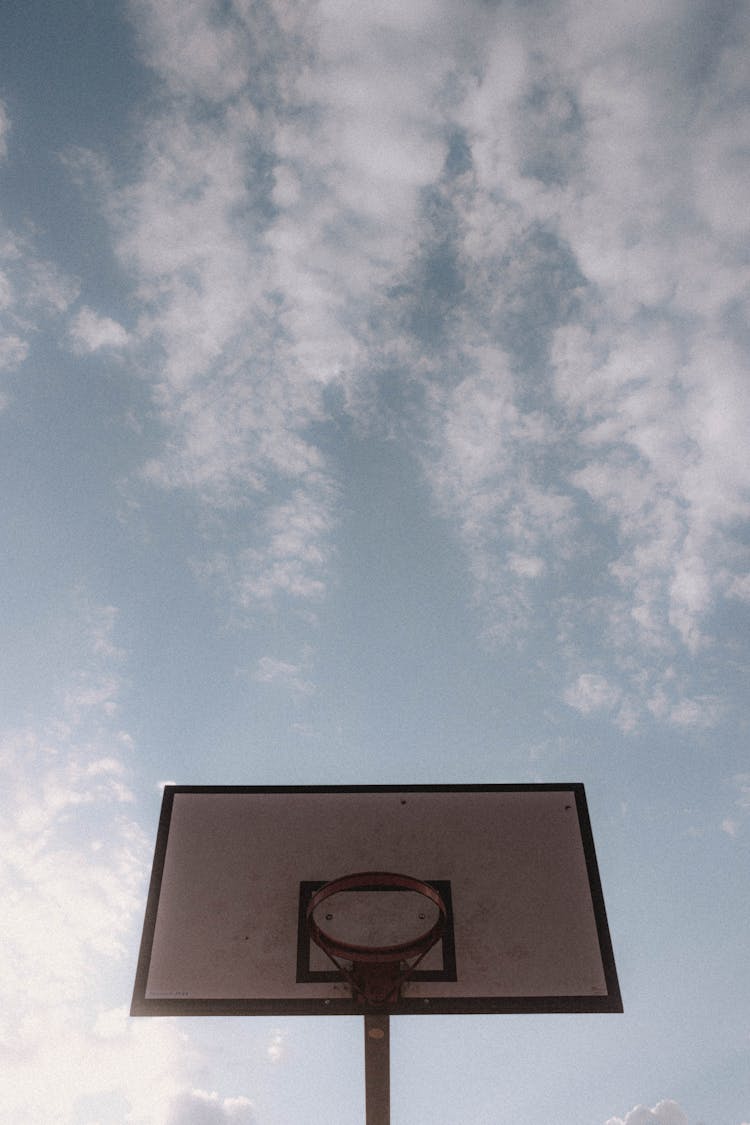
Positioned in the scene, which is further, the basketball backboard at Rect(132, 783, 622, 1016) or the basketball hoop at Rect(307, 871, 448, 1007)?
the basketball backboard at Rect(132, 783, 622, 1016)

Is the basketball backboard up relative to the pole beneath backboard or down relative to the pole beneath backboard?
up

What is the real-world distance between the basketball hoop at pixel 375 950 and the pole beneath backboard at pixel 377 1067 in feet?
0.41

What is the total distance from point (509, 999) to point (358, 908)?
95 cm

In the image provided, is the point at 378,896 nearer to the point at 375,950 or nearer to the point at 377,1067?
the point at 375,950

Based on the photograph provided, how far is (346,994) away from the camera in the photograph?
4.04m

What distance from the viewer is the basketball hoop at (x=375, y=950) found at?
155 inches

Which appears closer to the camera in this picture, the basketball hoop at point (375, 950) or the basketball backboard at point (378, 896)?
the basketball hoop at point (375, 950)

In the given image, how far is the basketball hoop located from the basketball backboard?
72mm

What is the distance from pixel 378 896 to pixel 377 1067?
831mm

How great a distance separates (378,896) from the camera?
4199mm

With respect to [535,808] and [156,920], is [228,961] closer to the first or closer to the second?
[156,920]

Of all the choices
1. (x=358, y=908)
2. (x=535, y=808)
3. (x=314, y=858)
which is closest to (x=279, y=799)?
(x=314, y=858)

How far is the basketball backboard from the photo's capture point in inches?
161

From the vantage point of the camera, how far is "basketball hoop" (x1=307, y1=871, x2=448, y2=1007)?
3926mm
